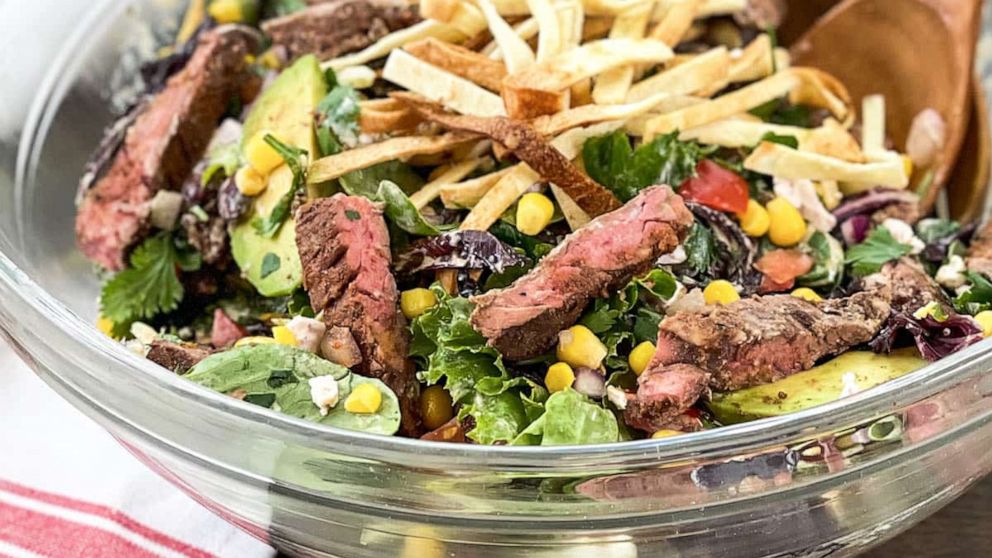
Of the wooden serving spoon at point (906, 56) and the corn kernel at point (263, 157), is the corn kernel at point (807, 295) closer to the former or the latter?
the wooden serving spoon at point (906, 56)

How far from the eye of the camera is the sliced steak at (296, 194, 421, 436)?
2234 mm

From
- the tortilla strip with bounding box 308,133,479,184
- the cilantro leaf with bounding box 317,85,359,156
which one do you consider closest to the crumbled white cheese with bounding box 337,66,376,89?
the cilantro leaf with bounding box 317,85,359,156

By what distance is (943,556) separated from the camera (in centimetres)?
264

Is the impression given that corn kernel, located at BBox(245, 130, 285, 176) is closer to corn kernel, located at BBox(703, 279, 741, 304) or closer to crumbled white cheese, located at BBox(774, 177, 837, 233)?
corn kernel, located at BBox(703, 279, 741, 304)

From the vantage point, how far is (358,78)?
9.28 ft

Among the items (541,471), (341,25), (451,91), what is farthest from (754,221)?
(341,25)

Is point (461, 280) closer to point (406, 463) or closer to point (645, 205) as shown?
point (645, 205)

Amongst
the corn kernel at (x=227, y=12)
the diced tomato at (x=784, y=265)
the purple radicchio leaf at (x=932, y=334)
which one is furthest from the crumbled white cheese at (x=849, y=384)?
the corn kernel at (x=227, y=12)

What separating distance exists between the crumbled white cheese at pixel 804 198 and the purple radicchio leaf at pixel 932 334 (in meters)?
0.53

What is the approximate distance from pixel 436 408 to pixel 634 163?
820mm

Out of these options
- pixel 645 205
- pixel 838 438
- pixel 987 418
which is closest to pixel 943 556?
pixel 987 418

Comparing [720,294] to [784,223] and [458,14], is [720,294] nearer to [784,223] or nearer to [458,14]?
[784,223]

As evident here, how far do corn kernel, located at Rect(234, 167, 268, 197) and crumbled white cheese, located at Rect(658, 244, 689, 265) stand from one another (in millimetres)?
1024

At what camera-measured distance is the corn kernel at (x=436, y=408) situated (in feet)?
7.48
